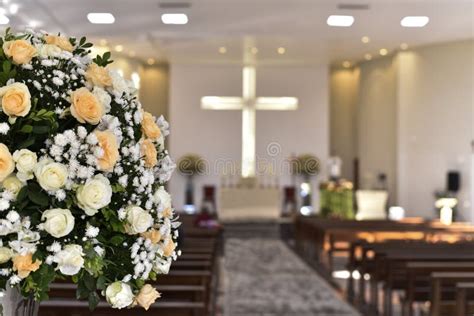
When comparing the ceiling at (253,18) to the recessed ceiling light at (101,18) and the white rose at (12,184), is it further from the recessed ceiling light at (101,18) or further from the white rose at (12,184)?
the white rose at (12,184)

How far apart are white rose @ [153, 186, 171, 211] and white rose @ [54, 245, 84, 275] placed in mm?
234

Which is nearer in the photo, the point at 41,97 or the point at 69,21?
the point at 41,97

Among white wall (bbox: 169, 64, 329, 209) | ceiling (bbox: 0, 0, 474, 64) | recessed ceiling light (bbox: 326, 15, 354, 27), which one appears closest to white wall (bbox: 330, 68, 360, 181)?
white wall (bbox: 169, 64, 329, 209)

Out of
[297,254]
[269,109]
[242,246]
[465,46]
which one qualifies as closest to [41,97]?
[297,254]

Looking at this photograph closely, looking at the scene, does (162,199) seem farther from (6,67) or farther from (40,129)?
(6,67)

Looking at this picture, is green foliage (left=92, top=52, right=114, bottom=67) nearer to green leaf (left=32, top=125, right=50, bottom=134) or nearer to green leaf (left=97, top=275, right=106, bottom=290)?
green leaf (left=32, top=125, right=50, bottom=134)

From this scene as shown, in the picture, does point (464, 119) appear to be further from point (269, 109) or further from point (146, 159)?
point (146, 159)

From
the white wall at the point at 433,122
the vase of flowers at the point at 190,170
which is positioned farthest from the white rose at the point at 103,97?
the vase of flowers at the point at 190,170

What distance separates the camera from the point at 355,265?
8.09 meters

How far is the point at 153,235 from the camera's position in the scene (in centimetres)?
165

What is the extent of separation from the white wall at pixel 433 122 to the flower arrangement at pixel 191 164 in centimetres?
516

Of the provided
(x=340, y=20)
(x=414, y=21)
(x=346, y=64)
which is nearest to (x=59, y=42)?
(x=340, y=20)

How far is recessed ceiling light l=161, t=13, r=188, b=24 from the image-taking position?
33.3 feet

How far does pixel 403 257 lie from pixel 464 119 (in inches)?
374
